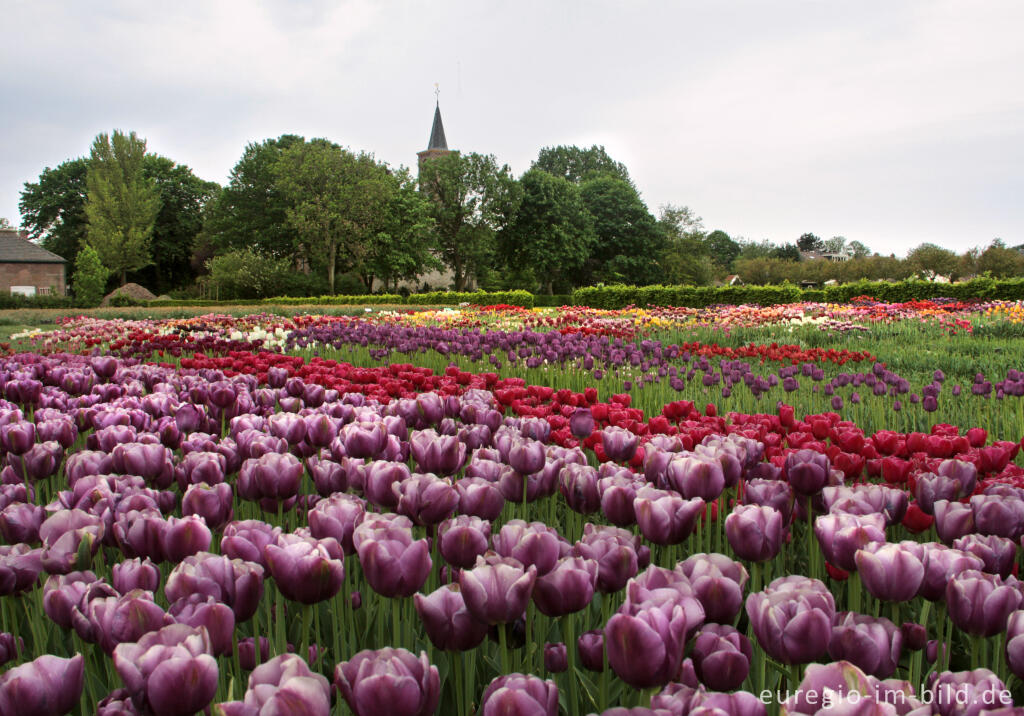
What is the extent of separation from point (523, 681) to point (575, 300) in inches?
1246

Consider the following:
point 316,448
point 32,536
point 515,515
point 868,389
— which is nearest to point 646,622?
point 515,515

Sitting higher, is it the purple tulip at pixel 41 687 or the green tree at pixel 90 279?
the green tree at pixel 90 279

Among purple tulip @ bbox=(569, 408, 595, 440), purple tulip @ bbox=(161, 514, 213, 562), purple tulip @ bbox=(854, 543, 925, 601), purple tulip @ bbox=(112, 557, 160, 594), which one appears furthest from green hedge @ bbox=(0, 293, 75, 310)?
purple tulip @ bbox=(854, 543, 925, 601)

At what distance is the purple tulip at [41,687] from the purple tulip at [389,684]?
1.39 feet

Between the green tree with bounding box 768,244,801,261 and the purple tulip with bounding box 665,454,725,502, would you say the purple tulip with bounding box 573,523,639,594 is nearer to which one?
the purple tulip with bounding box 665,454,725,502

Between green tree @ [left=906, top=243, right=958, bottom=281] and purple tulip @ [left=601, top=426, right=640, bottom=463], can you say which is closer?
purple tulip @ [left=601, top=426, right=640, bottom=463]

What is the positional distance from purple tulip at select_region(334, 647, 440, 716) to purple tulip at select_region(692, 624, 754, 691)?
18.2 inches

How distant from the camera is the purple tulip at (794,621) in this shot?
1.09 m

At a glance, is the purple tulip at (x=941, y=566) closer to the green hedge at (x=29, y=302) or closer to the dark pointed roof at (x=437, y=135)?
the green hedge at (x=29, y=302)

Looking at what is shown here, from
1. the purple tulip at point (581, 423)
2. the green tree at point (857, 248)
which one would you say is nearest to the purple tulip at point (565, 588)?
the purple tulip at point (581, 423)

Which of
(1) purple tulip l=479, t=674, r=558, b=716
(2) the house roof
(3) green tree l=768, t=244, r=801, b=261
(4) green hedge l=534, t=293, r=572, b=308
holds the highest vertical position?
(3) green tree l=768, t=244, r=801, b=261

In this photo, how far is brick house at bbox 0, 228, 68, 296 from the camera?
49219mm

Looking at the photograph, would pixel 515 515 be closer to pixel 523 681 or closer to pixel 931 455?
pixel 523 681

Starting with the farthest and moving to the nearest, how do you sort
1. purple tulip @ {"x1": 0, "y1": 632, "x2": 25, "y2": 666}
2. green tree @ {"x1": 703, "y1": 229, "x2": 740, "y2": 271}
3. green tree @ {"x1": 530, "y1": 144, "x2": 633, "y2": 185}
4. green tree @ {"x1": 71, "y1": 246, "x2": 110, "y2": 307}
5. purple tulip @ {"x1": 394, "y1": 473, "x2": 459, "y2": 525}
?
green tree @ {"x1": 703, "y1": 229, "x2": 740, "y2": 271} → green tree @ {"x1": 530, "y1": 144, "x2": 633, "y2": 185} → green tree @ {"x1": 71, "y1": 246, "x2": 110, "y2": 307} → purple tulip @ {"x1": 394, "y1": 473, "x2": 459, "y2": 525} → purple tulip @ {"x1": 0, "y1": 632, "x2": 25, "y2": 666}
